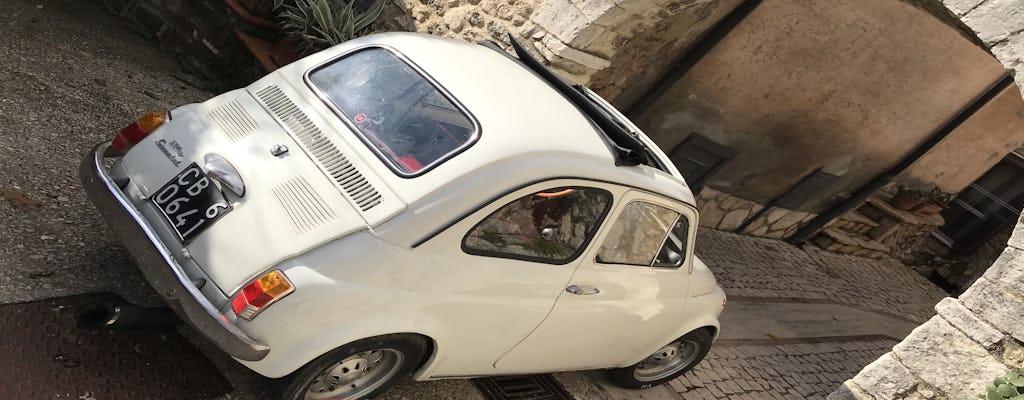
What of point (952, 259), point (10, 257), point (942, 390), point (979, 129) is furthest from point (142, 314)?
point (952, 259)

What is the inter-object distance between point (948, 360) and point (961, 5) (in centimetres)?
224

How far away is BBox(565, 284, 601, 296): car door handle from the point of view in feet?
11.3

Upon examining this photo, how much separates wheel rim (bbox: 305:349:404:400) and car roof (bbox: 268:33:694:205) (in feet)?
2.65

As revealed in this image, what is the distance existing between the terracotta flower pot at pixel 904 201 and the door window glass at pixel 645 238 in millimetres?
7085

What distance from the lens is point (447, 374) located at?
133 inches

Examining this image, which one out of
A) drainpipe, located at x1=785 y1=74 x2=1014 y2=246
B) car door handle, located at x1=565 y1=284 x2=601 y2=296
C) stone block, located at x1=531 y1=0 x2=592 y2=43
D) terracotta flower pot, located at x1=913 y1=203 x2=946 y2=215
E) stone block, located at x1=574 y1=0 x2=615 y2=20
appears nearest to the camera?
car door handle, located at x1=565 y1=284 x2=601 y2=296

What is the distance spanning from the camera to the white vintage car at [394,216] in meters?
2.71

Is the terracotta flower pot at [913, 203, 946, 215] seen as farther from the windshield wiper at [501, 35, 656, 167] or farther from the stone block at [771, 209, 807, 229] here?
the windshield wiper at [501, 35, 656, 167]

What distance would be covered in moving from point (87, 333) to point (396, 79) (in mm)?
1874

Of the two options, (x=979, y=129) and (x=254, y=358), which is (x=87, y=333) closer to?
(x=254, y=358)

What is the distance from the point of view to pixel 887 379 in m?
3.89

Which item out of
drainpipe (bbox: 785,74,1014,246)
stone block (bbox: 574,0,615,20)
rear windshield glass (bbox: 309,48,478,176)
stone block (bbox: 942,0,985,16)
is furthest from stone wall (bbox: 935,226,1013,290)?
rear windshield glass (bbox: 309,48,478,176)

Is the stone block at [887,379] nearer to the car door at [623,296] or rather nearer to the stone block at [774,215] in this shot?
the car door at [623,296]

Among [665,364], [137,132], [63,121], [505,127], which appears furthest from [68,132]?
[665,364]
